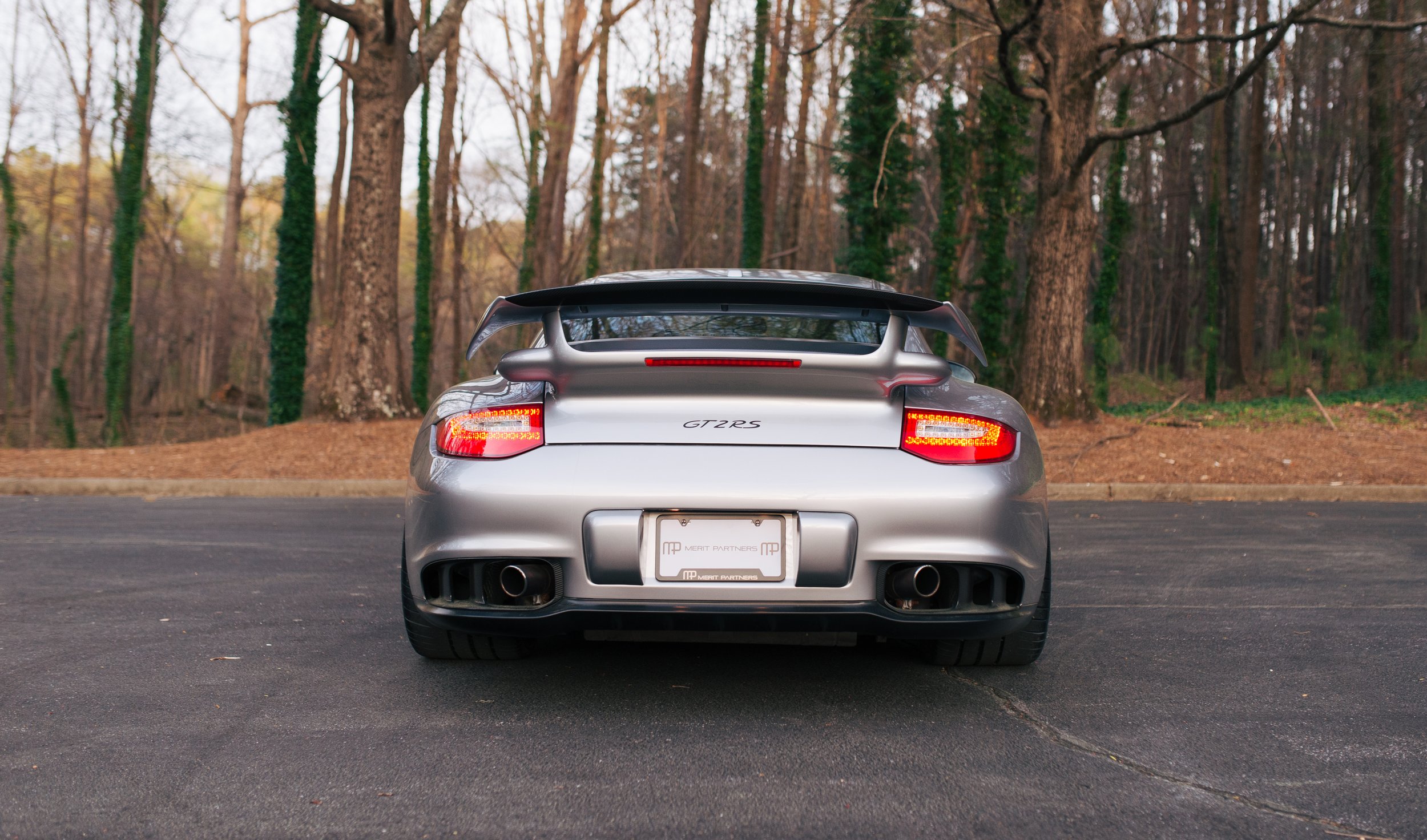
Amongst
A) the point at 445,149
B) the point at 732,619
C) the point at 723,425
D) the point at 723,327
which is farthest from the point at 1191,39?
the point at 445,149

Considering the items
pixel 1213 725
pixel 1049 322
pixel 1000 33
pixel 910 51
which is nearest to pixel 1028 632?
pixel 1213 725

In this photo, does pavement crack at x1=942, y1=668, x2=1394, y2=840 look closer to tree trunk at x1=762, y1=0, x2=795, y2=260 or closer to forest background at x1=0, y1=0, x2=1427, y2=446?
forest background at x1=0, y1=0, x2=1427, y2=446

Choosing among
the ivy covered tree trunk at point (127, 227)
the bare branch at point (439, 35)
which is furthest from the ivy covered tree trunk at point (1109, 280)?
the ivy covered tree trunk at point (127, 227)

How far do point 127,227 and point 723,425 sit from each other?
912 inches

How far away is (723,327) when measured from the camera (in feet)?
11.8

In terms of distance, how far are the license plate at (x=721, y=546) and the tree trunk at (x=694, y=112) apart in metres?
23.4

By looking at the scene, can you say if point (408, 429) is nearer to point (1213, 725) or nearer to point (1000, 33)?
point (1000, 33)

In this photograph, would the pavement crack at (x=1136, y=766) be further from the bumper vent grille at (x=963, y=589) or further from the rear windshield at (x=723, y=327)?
the rear windshield at (x=723, y=327)

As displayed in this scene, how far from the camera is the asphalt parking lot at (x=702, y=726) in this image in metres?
2.58

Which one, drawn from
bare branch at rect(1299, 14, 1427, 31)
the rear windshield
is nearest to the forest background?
bare branch at rect(1299, 14, 1427, 31)

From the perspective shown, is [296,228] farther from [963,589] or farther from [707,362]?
[963,589]

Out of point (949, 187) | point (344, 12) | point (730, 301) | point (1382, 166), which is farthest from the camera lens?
point (1382, 166)

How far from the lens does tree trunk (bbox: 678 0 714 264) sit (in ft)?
84.5

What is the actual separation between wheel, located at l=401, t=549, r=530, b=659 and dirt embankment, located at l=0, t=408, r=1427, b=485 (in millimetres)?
8169
